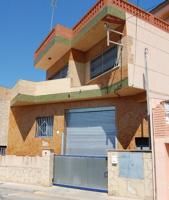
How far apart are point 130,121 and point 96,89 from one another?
8.88 feet

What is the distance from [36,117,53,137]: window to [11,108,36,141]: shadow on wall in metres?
0.51

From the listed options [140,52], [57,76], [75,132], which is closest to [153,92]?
[140,52]

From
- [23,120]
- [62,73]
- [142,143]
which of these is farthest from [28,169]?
[62,73]

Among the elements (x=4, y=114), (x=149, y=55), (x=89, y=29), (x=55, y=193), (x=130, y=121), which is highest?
(x=89, y=29)

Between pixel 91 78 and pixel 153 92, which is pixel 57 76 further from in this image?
pixel 153 92

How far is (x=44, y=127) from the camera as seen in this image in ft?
59.2

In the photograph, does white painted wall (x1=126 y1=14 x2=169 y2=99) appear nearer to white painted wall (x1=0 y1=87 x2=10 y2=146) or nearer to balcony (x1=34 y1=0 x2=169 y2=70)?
balcony (x1=34 y1=0 x2=169 y2=70)

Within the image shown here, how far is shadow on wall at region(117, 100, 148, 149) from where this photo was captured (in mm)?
13641

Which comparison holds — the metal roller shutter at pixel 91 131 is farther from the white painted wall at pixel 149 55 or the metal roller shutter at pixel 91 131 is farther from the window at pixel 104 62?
the white painted wall at pixel 149 55

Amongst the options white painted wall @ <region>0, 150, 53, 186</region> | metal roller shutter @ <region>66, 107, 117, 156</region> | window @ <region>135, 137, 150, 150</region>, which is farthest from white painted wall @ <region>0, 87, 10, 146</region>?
window @ <region>135, 137, 150, 150</region>

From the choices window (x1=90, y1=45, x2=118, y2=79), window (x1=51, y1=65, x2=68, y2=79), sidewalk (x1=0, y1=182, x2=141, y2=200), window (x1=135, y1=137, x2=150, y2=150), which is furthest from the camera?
window (x1=51, y1=65, x2=68, y2=79)

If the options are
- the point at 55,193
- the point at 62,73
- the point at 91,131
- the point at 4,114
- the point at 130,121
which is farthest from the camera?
the point at 62,73

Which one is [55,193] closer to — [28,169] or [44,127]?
[28,169]

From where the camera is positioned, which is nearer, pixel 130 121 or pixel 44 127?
pixel 130 121
